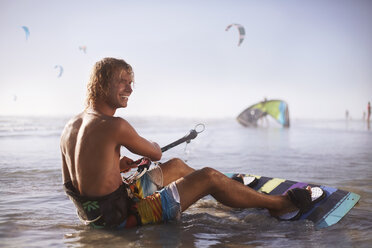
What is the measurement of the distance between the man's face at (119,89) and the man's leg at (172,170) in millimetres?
724

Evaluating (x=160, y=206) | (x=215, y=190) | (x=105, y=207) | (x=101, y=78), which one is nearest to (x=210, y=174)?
(x=215, y=190)

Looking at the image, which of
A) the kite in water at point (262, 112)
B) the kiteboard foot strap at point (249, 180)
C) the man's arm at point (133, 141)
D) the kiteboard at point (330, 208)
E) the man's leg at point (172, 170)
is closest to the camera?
the man's arm at point (133, 141)

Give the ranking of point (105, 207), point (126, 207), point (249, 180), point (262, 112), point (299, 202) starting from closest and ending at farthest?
point (105, 207) → point (126, 207) → point (299, 202) → point (249, 180) → point (262, 112)

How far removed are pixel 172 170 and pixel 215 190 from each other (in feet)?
1.61

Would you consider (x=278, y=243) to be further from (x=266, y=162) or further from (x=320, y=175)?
(x=266, y=162)

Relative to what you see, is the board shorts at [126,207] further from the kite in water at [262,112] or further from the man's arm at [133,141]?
the kite in water at [262,112]

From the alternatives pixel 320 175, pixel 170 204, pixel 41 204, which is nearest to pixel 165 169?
pixel 170 204

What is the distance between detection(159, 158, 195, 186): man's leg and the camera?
3.00 meters

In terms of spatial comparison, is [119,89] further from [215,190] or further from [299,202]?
[299,202]

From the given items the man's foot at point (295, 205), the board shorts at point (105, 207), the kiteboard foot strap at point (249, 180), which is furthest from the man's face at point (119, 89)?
the kiteboard foot strap at point (249, 180)

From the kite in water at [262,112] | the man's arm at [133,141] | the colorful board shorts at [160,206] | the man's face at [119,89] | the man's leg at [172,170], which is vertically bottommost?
the kite in water at [262,112]

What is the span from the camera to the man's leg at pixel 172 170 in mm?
3004

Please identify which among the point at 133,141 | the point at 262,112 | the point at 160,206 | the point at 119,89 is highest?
the point at 119,89

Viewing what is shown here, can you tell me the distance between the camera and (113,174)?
7.98 feet
